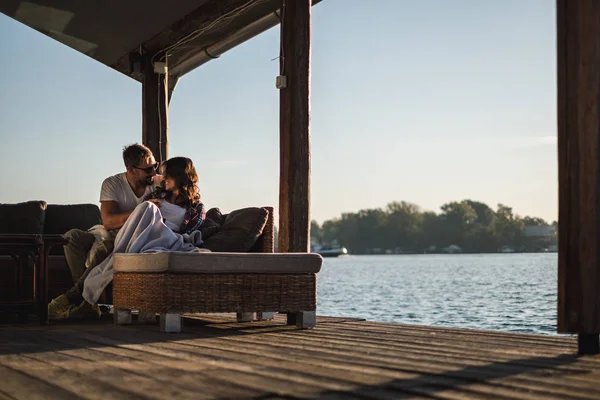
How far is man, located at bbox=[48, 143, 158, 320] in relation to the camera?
548cm

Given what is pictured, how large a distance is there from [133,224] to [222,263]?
64 cm

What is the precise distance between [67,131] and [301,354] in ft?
37.7

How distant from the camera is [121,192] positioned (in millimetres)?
5562

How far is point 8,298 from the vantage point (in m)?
Result: 6.07

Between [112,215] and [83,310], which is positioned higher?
[112,215]

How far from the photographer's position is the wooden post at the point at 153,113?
7887mm

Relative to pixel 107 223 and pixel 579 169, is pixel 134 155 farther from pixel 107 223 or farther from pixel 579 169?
pixel 579 169

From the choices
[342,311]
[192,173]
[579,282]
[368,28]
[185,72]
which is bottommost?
[342,311]

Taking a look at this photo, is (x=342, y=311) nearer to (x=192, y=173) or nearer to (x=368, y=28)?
(x=192, y=173)

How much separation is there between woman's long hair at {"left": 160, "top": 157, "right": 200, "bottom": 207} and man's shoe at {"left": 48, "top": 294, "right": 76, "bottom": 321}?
1084 millimetres

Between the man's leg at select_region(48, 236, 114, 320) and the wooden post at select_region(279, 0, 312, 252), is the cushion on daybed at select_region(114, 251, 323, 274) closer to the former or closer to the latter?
the man's leg at select_region(48, 236, 114, 320)

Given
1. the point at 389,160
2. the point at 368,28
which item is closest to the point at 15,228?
the point at 368,28

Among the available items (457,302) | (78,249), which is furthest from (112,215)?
(457,302)

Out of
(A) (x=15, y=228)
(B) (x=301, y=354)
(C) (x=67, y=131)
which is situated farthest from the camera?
(C) (x=67, y=131)
